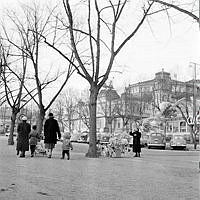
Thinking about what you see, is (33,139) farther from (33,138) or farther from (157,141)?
(157,141)

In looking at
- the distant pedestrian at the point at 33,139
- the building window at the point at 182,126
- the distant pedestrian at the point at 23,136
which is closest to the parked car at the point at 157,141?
the distant pedestrian at the point at 33,139

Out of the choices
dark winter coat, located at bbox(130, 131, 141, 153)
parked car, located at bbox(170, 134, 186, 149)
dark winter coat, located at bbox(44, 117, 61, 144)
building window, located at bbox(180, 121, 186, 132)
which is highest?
building window, located at bbox(180, 121, 186, 132)

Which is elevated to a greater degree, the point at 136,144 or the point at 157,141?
the point at 136,144

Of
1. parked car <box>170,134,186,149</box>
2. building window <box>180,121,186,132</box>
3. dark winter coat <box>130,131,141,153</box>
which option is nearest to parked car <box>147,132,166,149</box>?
parked car <box>170,134,186,149</box>

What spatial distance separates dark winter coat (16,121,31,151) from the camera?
52.6 feet

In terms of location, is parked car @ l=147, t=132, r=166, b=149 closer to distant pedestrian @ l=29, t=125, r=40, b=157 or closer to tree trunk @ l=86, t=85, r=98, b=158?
tree trunk @ l=86, t=85, r=98, b=158

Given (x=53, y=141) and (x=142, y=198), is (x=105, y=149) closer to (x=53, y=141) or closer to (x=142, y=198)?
(x=53, y=141)

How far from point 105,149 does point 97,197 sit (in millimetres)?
12616

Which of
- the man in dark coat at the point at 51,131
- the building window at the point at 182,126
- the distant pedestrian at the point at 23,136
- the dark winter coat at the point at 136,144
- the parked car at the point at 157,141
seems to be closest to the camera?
the man in dark coat at the point at 51,131

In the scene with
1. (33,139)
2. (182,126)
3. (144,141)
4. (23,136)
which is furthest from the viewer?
(182,126)

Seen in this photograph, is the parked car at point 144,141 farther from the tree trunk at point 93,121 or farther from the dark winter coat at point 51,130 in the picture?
the dark winter coat at point 51,130

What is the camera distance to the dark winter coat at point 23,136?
1603 centimetres

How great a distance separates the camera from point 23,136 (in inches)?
639

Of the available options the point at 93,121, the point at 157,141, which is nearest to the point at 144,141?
the point at 157,141
